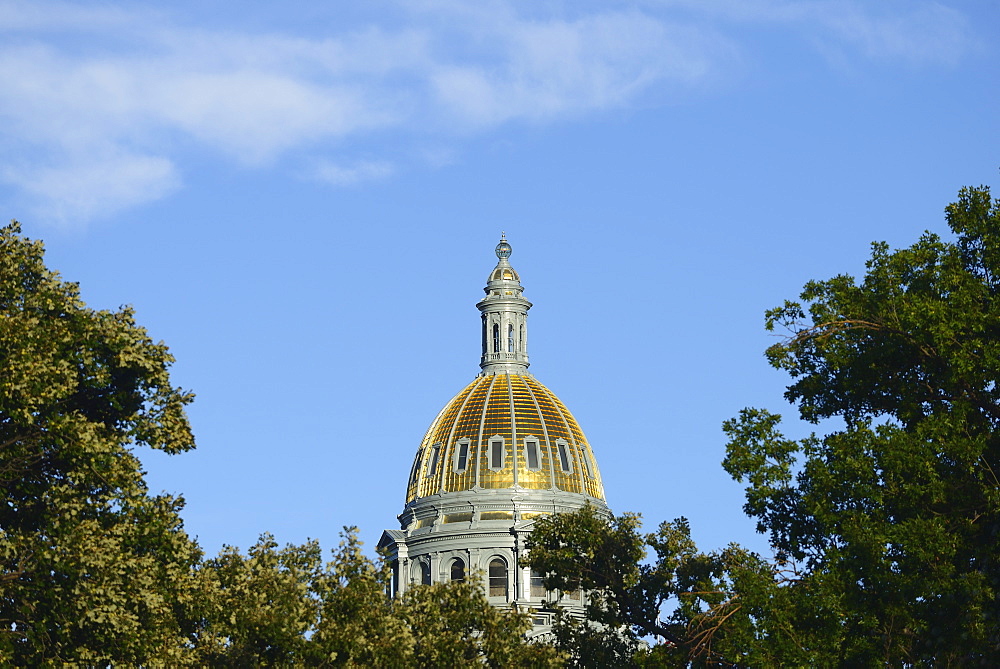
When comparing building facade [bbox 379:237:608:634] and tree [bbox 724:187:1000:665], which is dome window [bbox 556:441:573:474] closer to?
building facade [bbox 379:237:608:634]

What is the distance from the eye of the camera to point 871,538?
48500mm

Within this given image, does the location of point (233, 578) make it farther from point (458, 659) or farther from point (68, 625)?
point (68, 625)

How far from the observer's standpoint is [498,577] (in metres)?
156

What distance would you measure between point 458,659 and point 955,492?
18772mm

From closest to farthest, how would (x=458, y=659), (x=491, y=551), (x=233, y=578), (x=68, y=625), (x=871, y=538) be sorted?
1. (x=68, y=625)
2. (x=871, y=538)
3. (x=233, y=578)
4. (x=458, y=659)
5. (x=491, y=551)

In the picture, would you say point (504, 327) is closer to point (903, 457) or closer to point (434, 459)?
point (434, 459)

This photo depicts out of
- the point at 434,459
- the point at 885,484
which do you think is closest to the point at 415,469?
the point at 434,459

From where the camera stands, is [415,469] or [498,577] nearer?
[498,577]

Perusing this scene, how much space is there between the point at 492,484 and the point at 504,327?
1628 cm

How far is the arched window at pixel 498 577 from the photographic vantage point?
155000 mm

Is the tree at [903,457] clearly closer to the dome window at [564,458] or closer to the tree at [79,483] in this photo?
the tree at [79,483]

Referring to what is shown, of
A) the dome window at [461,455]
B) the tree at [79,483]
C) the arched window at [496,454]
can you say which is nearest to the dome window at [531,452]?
the arched window at [496,454]

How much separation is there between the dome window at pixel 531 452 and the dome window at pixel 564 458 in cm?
191

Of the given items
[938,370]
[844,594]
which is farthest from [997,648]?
[938,370]
